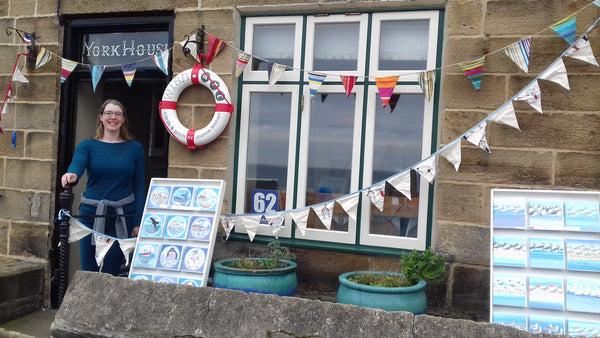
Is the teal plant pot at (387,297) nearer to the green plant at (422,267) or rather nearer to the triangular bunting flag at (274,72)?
the green plant at (422,267)

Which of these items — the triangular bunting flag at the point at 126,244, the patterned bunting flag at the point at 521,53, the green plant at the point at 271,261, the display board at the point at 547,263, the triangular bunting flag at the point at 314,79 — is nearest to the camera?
the display board at the point at 547,263

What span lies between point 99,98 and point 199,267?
3026 mm

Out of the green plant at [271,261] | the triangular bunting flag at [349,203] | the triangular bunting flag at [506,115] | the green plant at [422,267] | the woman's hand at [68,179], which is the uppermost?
the triangular bunting flag at [506,115]

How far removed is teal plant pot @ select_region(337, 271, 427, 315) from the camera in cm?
354

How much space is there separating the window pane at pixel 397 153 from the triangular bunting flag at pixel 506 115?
715mm

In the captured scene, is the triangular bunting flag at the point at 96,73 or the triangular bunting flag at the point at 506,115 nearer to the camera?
the triangular bunting flag at the point at 506,115

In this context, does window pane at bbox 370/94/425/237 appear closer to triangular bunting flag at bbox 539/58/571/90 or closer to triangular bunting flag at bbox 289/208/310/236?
triangular bunting flag at bbox 289/208/310/236

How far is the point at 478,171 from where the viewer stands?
13.6 ft

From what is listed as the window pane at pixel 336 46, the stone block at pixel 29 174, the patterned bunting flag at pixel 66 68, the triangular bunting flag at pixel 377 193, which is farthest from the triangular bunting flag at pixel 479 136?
the stone block at pixel 29 174

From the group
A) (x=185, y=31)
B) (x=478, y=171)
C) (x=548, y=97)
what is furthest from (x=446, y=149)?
(x=185, y=31)

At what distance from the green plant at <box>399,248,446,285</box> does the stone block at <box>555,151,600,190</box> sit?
1126mm

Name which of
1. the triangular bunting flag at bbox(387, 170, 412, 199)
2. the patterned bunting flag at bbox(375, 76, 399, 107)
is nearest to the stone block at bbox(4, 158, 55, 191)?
the patterned bunting flag at bbox(375, 76, 399, 107)

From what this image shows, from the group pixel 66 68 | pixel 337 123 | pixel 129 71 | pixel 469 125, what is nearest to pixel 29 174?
pixel 66 68

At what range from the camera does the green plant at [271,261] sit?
4145 mm
